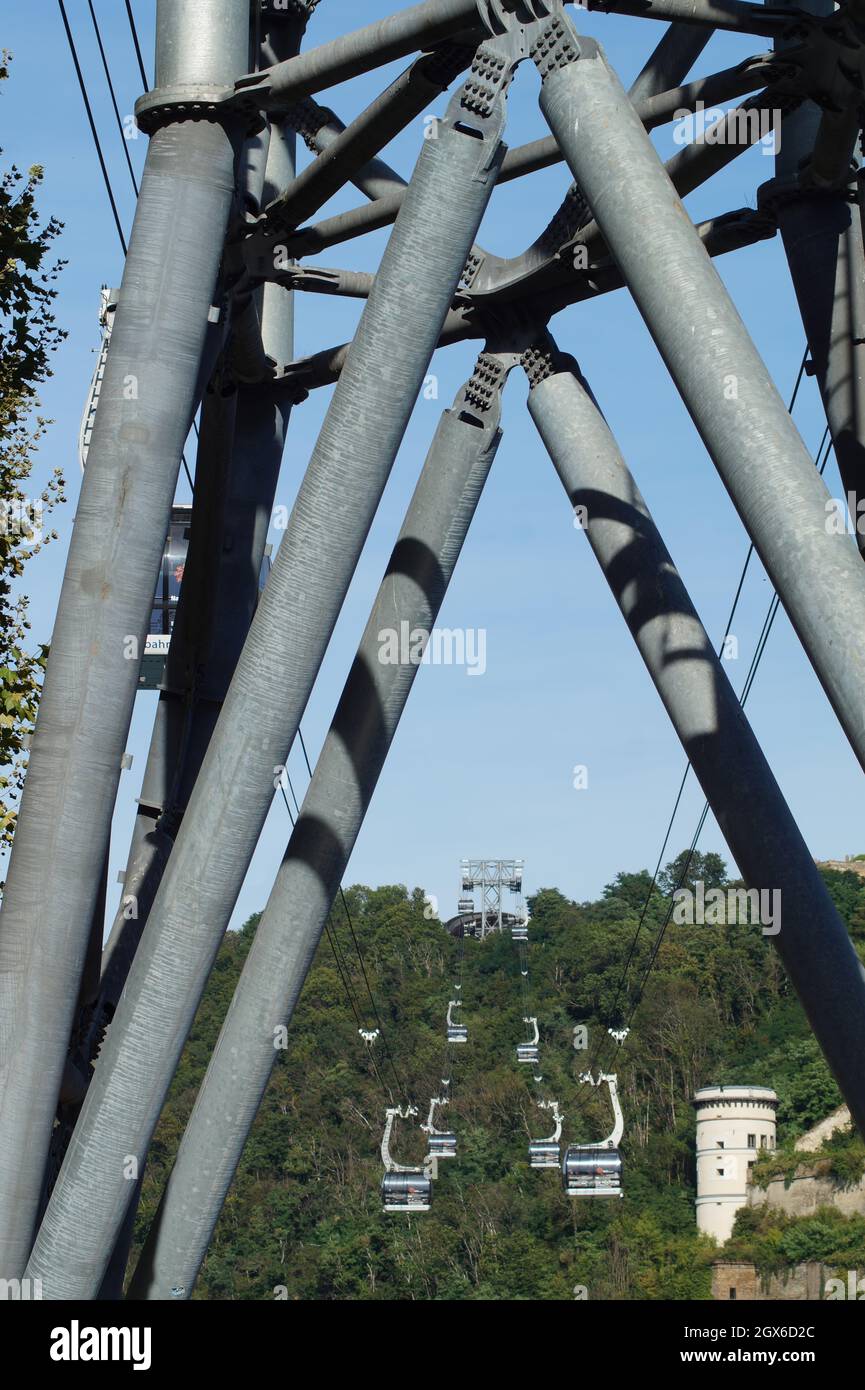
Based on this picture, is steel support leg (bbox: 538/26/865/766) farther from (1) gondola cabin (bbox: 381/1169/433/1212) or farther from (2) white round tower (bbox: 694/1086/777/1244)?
(2) white round tower (bbox: 694/1086/777/1244)

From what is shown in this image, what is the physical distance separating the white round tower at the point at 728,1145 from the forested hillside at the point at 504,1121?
2.26 m

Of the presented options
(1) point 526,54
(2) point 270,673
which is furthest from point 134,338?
(1) point 526,54

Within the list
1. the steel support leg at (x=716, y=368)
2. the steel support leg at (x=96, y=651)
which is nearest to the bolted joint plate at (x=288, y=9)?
the steel support leg at (x=96, y=651)

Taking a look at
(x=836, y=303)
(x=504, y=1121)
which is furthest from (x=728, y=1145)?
(x=836, y=303)

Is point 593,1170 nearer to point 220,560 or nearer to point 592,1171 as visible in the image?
point 592,1171

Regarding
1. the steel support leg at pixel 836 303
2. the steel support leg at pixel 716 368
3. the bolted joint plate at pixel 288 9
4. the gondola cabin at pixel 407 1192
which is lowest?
the gondola cabin at pixel 407 1192

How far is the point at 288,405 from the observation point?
17.7 meters

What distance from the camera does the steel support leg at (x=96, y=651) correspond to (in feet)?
38.2

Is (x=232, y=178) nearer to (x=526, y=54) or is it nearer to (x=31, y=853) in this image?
(x=526, y=54)

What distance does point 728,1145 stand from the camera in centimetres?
10281

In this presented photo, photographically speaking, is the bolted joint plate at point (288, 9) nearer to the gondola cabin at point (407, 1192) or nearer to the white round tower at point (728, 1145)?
the gondola cabin at point (407, 1192)

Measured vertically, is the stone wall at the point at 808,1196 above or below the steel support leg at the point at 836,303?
below

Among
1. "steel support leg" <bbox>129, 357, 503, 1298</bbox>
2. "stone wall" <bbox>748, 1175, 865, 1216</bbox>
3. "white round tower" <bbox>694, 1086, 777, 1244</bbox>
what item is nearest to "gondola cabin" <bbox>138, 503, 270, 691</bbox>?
"steel support leg" <bbox>129, 357, 503, 1298</bbox>

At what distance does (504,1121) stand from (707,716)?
112 metres
